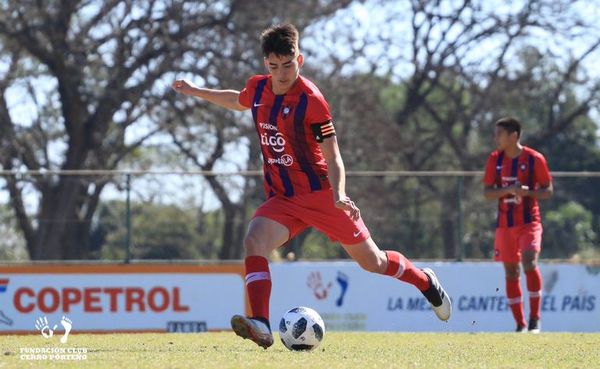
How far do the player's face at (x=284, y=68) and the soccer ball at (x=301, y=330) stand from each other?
1640mm

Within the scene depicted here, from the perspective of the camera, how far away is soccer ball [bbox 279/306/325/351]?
8703mm

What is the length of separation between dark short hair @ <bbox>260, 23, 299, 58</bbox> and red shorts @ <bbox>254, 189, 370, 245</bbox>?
108 centimetres

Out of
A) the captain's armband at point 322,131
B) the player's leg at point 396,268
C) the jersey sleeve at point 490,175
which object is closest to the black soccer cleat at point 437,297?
the player's leg at point 396,268

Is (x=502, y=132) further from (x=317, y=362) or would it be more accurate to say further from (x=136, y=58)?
(x=136, y=58)

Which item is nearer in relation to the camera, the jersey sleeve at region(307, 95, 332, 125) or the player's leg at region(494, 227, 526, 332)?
the jersey sleeve at region(307, 95, 332, 125)

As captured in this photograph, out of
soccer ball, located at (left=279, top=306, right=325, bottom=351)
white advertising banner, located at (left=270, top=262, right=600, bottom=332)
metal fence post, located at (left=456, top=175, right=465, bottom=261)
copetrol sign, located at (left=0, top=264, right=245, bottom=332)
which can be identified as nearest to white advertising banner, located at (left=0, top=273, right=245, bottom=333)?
copetrol sign, located at (left=0, top=264, right=245, bottom=332)

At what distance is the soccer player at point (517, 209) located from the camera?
13.8 metres

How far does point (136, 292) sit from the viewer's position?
16484mm

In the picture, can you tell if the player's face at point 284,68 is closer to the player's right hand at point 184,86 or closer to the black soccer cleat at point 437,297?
the player's right hand at point 184,86

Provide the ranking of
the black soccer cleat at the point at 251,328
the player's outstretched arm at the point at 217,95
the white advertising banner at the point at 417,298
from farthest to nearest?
the white advertising banner at the point at 417,298 < the player's outstretched arm at the point at 217,95 < the black soccer cleat at the point at 251,328

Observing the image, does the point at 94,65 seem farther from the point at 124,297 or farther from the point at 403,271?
the point at 403,271

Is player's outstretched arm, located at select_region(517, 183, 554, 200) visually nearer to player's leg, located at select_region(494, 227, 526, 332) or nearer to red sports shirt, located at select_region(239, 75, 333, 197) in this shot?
player's leg, located at select_region(494, 227, 526, 332)

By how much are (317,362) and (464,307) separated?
9590 millimetres

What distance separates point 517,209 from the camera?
13867 mm
